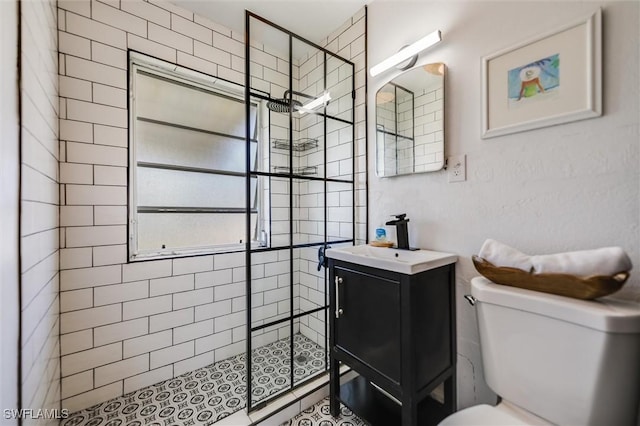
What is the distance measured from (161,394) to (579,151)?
247cm

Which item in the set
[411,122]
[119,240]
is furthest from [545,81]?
[119,240]

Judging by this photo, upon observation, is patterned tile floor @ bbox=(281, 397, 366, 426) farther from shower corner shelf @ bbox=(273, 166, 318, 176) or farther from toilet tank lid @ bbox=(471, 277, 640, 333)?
shower corner shelf @ bbox=(273, 166, 318, 176)

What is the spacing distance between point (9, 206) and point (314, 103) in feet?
4.93

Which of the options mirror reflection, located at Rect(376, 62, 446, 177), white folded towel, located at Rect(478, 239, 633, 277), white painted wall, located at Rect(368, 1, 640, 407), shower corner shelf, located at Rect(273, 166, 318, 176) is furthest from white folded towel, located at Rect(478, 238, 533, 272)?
shower corner shelf, located at Rect(273, 166, 318, 176)

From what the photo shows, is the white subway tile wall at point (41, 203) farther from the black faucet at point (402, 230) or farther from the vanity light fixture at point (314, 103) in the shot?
the black faucet at point (402, 230)

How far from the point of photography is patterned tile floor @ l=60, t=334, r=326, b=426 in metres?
1.42

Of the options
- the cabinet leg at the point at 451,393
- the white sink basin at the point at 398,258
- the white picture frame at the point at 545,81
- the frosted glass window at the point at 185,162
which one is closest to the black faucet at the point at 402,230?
the white sink basin at the point at 398,258

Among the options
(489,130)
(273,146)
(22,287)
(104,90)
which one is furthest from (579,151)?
(104,90)

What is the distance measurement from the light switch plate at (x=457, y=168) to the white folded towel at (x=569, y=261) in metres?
0.39

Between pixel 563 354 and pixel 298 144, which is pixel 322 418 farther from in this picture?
pixel 298 144

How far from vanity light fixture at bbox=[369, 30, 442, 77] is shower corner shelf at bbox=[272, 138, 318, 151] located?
0.57 meters

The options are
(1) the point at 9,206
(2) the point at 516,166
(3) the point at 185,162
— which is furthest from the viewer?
(3) the point at 185,162

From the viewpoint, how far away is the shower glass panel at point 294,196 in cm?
153

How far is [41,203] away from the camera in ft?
3.55
